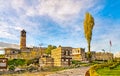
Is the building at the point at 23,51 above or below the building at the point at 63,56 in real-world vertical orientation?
above

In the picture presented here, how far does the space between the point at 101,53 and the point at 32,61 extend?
3623 centimetres

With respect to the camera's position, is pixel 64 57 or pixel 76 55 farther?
pixel 76 55

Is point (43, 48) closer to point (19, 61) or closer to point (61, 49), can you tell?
point (19, 61)

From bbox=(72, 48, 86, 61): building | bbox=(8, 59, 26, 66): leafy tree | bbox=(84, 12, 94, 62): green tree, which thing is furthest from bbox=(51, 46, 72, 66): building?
bbox=(8, 59, 26, 66): leafy tree

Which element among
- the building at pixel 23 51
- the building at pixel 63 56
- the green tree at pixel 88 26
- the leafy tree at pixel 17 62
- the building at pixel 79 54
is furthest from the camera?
the building at pixel 23 51

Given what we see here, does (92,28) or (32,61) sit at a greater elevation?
(92,28)

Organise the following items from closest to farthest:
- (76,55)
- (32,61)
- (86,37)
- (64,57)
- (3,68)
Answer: (3,68) → (64,57) → (86,37) → (32,61) → (76,55)

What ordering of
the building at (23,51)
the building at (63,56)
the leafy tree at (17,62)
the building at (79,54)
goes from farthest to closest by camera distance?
the building at (23,51)
the building at (79,54)
the leafy tree at (17,62)
the building at (63,56)

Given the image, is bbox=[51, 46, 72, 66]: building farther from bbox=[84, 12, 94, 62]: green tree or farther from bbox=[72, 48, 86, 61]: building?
bbox=[72, 48, 86, 61]: building

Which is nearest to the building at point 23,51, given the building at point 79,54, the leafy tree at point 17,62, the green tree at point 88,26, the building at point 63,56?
the leafy tree at point 17,62

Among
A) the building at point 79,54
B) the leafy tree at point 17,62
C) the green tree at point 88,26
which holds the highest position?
the green tree at point 88,26

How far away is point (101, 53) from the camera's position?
10112 cm

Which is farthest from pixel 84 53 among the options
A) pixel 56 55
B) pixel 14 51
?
pixel 14 51

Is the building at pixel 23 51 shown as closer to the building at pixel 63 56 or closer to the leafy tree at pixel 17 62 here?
the leafy tree at pixel 17 62
